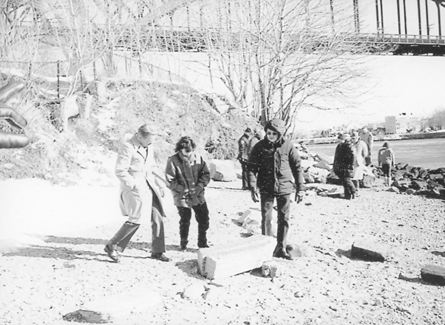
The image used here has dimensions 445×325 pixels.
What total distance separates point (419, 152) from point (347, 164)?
45.0 feet

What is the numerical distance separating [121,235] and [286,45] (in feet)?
21.9

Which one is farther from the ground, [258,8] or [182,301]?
[258,8]

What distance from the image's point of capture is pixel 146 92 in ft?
35.3

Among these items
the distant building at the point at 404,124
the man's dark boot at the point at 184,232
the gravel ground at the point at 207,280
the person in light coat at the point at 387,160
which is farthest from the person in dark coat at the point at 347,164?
the distant building at the point at 404,124

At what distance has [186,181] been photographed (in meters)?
3.91

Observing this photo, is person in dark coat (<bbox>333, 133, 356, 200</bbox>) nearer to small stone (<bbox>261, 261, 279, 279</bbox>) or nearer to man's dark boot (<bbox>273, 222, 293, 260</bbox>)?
man's dark boot (<bbox>273, 222, 293, 260</bbox>)

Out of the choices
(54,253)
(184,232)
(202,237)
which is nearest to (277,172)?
Result: (202,237)

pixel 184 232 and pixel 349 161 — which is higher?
pixel 349 161

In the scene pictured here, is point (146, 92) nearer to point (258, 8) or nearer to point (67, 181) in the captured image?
point (258, 8)

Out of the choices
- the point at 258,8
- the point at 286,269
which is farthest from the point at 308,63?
the point at 286,269

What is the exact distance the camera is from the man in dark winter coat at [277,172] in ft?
12.4

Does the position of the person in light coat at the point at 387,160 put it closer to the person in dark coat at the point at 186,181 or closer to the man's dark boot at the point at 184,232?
the person in dark coat at the point at 186,181

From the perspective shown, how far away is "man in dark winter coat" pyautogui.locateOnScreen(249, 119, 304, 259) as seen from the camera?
12.4ft

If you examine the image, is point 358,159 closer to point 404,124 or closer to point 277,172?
point 277,172
